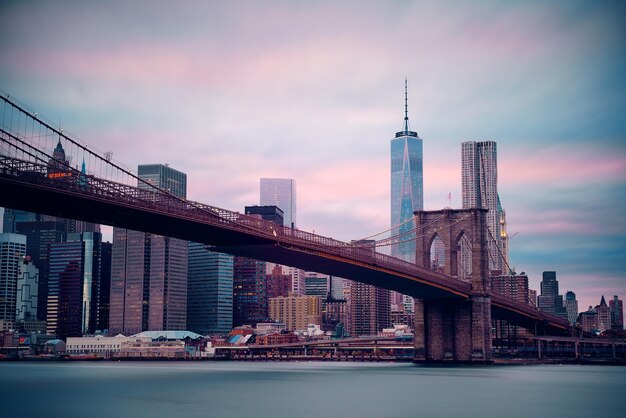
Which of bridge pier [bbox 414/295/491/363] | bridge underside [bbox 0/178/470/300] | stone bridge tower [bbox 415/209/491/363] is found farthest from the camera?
stone bridge tower [bbox 415/209/491/363]

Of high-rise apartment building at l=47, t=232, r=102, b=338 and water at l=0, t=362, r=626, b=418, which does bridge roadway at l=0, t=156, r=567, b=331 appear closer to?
water at l=0, t=362, r=626, b=418

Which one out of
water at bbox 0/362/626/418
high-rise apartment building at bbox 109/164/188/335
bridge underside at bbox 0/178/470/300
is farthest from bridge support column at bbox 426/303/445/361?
high-rise apartment building at bbox 109/164/188/335

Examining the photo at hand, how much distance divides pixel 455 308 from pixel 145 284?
12528 centimetres

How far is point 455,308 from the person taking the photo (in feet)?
242

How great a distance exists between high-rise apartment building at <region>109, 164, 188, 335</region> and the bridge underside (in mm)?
122971

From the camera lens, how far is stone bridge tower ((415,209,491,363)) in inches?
2842

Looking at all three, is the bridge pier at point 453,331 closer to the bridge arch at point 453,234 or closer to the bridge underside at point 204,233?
the bridge underside at point 204,233

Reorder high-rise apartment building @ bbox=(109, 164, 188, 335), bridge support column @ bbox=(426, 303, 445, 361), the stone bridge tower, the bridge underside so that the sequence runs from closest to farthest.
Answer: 1. the bridge underside
2. the stone bridge tower
3. bridge support column @ bbox=(426, 303, 445, 361)
4. high-rise apartment building @ bbox=(109, 164, 188, 335)

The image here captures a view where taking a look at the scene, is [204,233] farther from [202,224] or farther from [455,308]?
[455,308]

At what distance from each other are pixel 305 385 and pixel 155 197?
14.7 metres

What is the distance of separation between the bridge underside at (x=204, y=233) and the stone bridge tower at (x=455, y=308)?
5.27ft

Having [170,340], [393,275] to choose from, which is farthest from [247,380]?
[170,340]

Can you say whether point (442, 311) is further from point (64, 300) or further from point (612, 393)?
point (64, 300)

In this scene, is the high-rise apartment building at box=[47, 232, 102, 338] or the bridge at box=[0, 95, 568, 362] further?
the high-rise apartment building at box=[47, 232, 102, 338]
